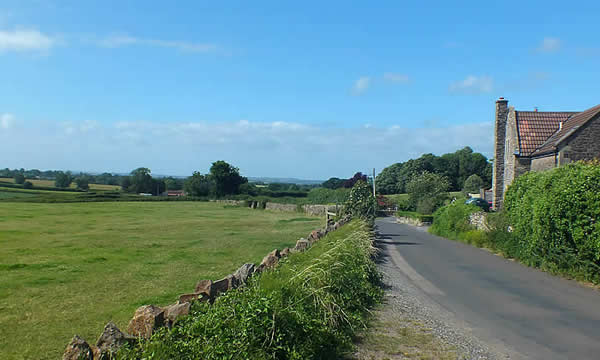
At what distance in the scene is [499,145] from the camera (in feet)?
120

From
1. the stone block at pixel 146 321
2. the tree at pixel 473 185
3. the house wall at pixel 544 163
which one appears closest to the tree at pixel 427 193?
the tree at pixel 473 185

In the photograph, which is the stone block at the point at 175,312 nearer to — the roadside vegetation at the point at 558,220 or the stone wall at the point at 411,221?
the roadside vegetation at the point at 558,220

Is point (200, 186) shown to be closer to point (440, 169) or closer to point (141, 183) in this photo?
point (141, 183)

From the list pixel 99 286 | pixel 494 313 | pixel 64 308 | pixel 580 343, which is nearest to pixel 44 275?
pixel 99 286

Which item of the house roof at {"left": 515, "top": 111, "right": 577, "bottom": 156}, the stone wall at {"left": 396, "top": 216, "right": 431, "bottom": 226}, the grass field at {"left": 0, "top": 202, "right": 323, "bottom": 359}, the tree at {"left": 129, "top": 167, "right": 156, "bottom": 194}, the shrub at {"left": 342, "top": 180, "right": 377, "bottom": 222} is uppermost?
the house roof at {"left": 515, "top": 111, "right": 577, "bottom": 156}

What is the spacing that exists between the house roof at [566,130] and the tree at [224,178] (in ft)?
271

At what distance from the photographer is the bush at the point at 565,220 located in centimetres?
1359

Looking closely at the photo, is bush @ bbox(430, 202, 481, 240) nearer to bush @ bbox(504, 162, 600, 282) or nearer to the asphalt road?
the asphalt road

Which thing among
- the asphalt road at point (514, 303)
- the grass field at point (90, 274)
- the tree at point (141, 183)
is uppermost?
the tree at point (141, 183)

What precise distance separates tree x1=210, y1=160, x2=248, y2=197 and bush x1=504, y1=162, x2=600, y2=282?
9243cm

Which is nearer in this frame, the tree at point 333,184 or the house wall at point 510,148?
the house wall at point 510,148

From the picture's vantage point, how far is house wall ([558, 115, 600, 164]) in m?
25.9

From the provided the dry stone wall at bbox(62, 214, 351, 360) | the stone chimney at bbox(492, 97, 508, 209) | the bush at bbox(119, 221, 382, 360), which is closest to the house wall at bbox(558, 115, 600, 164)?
the stone chimney at bbox(492, 97, 508, 209)

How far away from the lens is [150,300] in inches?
444
